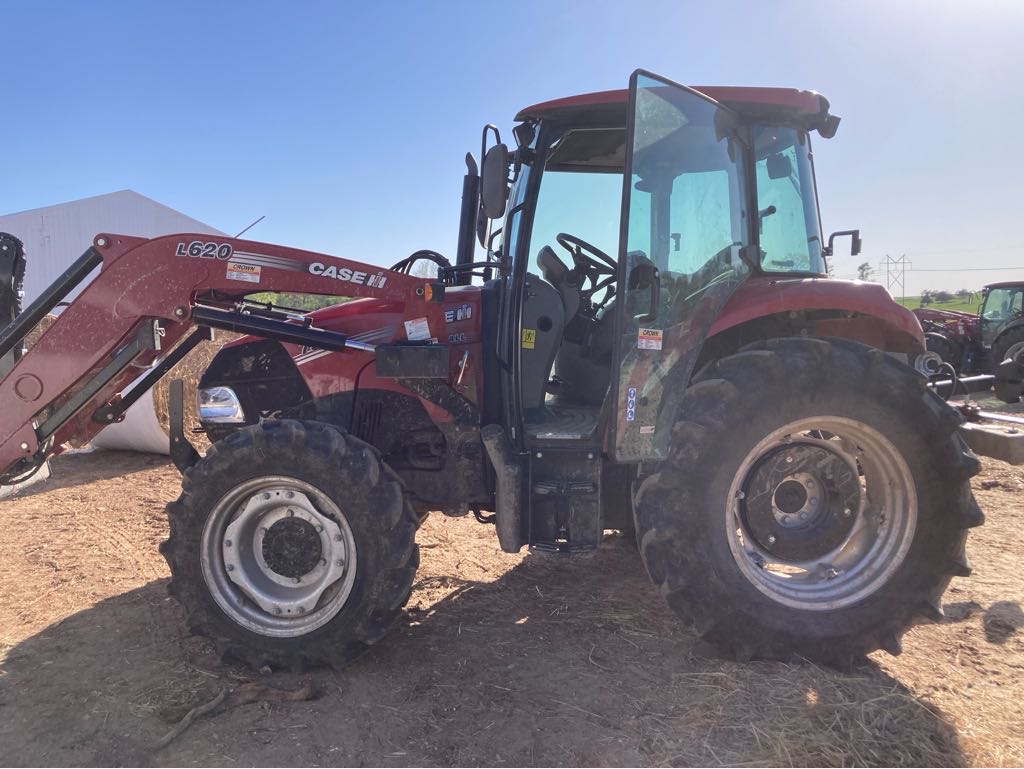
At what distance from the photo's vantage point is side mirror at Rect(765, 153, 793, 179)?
3352 mm

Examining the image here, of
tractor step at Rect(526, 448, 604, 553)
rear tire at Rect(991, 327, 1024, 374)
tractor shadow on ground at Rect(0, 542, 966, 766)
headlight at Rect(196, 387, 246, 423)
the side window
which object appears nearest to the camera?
tractor shadow on ground at Rect(0, 542, 966, 766)

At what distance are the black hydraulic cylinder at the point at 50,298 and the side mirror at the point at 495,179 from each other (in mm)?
1972

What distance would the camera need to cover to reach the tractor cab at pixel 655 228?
300cm

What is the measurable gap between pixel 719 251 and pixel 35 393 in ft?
11.4

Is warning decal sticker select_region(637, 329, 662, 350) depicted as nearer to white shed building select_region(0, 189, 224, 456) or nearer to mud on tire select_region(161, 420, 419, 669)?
mud on tire select_region(161, 420, 419, 669)

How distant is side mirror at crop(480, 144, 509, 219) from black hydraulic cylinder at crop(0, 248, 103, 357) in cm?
197

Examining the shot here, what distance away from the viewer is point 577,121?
10.7ft

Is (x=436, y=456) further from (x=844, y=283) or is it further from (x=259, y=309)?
(x=844, y=283)

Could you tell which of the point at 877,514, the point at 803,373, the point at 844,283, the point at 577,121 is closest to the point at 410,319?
the point at 577,121

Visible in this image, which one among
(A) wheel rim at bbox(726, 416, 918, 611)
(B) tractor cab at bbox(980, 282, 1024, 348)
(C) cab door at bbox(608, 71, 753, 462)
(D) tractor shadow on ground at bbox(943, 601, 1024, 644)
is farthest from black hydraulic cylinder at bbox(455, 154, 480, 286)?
(B) tractor cab at bbox(980, 282, 1024, 348)

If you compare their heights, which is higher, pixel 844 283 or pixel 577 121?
pixel 577 121

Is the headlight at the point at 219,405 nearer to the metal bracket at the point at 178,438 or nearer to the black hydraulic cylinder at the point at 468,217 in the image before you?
the metal bracket at the point at 178,438

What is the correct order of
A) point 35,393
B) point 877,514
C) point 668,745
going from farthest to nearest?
point 35,393, point 877,514, point 668,745

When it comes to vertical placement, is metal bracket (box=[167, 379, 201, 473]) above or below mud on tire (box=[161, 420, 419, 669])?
above
